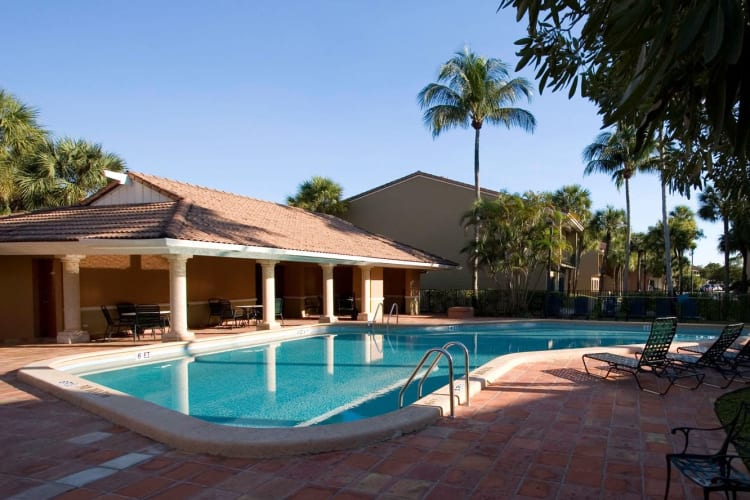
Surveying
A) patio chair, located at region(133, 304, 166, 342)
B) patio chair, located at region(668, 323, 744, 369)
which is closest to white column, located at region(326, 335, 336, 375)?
patio chair, located at region(133, 304, 166, 342)

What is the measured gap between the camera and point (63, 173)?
71.6ft

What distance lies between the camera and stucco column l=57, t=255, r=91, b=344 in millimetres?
13938

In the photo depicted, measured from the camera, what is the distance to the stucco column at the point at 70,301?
13938 mm

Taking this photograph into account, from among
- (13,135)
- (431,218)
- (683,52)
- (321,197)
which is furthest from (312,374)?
(321,197)

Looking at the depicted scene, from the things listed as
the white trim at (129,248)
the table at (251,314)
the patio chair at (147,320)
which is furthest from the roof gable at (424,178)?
the patio chair at (147,320)

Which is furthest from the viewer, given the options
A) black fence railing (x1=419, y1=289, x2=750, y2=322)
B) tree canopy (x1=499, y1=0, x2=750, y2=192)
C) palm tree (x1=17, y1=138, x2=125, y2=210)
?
black fence railing (x1=419, y1=289, x2=750, y2=322)

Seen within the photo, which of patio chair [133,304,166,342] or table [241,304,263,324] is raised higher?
patio chair [133,304,166,342]

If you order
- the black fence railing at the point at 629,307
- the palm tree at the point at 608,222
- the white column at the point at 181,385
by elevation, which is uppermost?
the palm tree at the point at 608,222

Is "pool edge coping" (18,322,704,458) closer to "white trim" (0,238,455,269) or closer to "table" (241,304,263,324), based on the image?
"white trim" (0,238,455,269)

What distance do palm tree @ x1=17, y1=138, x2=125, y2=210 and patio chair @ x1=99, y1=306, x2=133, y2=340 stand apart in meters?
8.34

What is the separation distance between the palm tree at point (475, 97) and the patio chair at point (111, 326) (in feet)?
56.1

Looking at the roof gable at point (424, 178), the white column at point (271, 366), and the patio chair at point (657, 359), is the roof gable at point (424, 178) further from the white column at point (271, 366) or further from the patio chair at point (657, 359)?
the patio chair at point (657, 359)

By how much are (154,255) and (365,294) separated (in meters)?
9.17

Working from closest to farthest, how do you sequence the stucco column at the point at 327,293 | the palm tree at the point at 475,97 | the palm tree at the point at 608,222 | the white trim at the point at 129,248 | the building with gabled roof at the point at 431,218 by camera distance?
the white trim at the point at 129,248, the stucco column at the point at 327,293, the palm tree at the point at 475,97, the building with gabled roof at the point at 431,218, the palm tree at the point at 608,222
